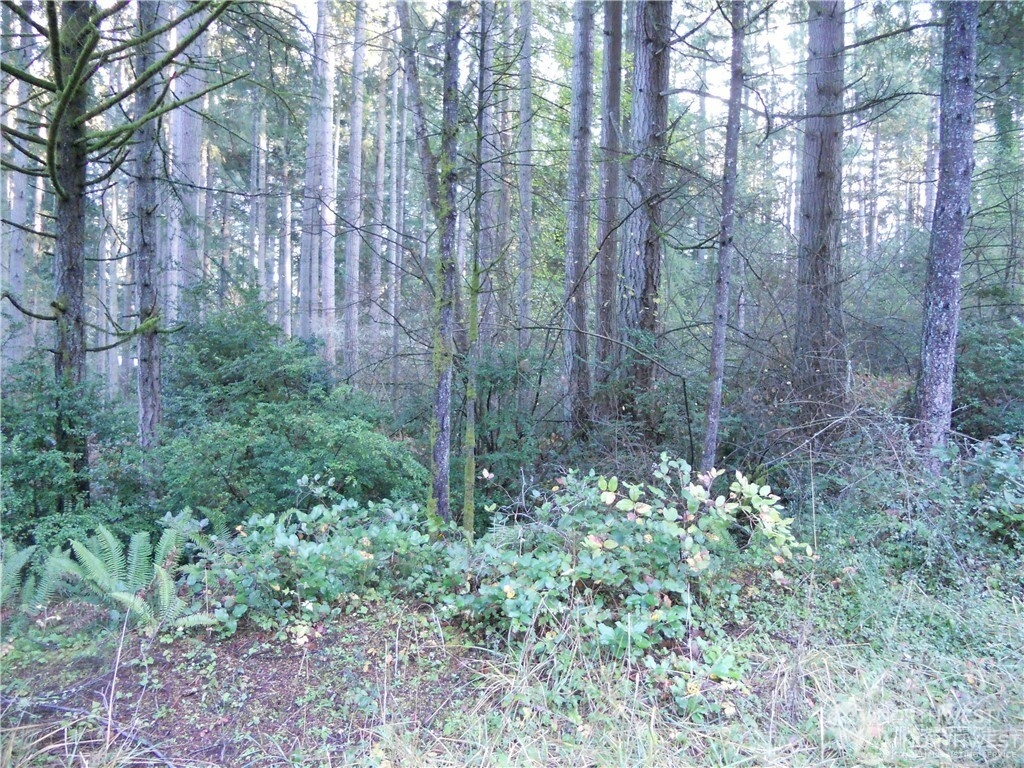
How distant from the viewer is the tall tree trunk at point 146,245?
7.18m

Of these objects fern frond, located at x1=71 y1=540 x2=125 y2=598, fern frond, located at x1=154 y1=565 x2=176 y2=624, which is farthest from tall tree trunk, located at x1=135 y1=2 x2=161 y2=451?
fern frond, located at x1=154 y1=565 x2=176 y2=624

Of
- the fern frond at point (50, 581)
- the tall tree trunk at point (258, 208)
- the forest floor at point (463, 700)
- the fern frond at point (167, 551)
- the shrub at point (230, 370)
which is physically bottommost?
the forest floor at point (463, 700)

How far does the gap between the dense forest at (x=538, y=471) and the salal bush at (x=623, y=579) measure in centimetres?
3

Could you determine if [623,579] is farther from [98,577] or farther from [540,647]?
[98,577]

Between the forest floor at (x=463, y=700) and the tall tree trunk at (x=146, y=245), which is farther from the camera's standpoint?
the tall tree trunk at (x=146, y=245)

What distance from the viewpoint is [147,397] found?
25.1 feet

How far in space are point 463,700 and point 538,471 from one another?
191 inches

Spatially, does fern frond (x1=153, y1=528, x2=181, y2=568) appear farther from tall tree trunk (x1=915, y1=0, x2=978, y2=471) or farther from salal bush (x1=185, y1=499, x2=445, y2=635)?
tall tree trunk (x1=915, y1=0, x2=978, y2=471)

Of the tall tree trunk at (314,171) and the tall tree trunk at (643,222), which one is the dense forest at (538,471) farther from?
the tall tree trunk at (314,171)

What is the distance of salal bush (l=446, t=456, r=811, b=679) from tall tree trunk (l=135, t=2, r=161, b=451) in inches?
216

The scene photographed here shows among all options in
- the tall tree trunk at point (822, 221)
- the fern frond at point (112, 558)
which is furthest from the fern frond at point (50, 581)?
the tall tree trunk at point (822, 221)

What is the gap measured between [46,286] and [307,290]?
7221mm

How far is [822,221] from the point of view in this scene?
8281mm

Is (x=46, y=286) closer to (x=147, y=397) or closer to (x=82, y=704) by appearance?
(x=147, y=397)
